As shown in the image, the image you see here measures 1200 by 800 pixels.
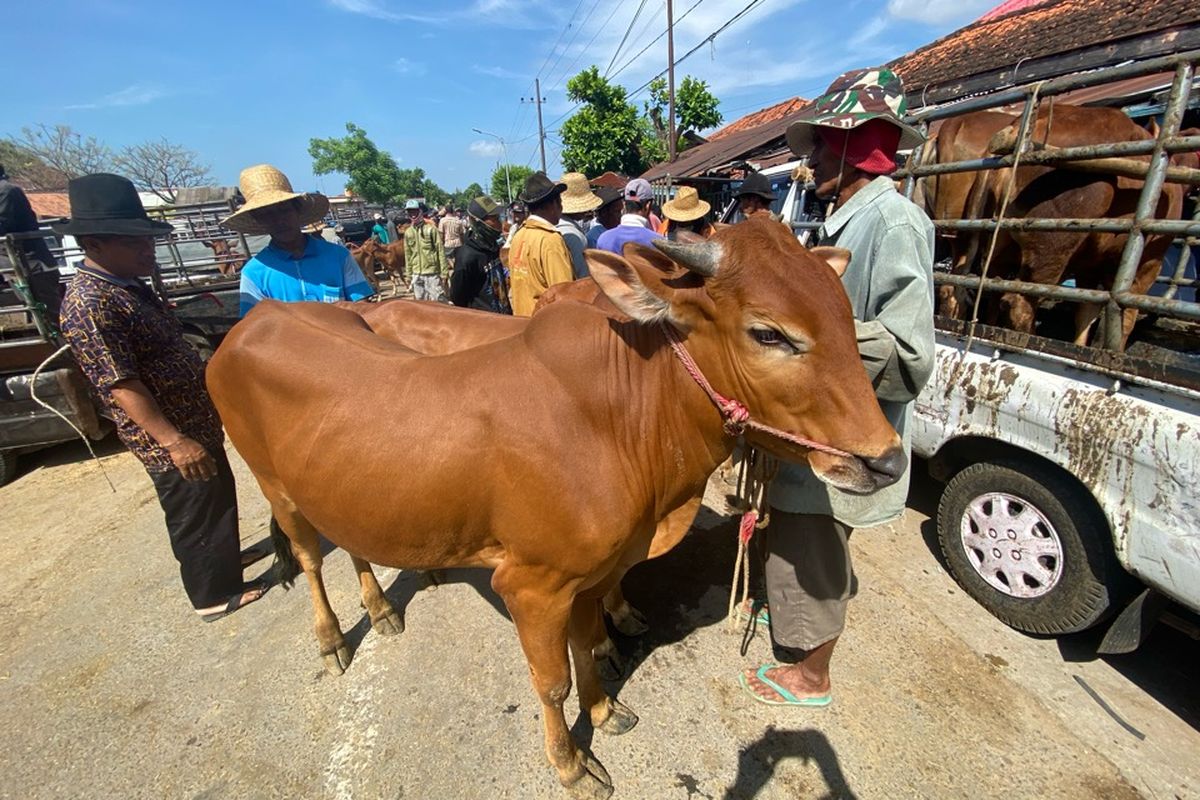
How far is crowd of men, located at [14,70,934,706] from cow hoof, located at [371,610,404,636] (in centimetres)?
100

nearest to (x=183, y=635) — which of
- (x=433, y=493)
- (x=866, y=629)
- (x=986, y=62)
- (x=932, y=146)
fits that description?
(x=433, y=493)

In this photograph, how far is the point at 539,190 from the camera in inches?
205

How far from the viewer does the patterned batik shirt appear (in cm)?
259

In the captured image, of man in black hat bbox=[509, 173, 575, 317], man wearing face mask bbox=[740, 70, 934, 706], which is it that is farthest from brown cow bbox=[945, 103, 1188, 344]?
man in black hat bbox=[509, 173, 575, 317]

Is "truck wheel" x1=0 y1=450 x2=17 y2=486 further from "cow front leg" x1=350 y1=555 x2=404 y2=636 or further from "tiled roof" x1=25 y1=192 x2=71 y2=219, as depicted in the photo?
"tiled roof" x1=25 y1=192 x2=71 y2=219

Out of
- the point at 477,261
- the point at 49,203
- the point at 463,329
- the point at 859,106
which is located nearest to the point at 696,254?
the point at 859,106

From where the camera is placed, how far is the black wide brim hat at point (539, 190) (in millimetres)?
5102

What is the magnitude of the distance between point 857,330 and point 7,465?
7.23 metres

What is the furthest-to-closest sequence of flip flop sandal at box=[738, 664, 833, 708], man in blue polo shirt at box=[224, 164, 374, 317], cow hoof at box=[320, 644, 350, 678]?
man in blue polo shirt at box=[224, 164, 374, 317] < cow hoof at box=[320, 644, 350, 678] < flip flop sandal at box=[738, 664, 833, 708]

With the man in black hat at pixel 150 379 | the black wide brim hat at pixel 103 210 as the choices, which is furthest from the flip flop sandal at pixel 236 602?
the black wide brim hat at pixel 103 210

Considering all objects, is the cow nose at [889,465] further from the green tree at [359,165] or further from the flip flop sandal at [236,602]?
the green tree at [359,165]

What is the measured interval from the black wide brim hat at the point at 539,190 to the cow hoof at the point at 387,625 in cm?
377

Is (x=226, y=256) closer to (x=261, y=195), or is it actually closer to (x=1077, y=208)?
(x=261, y=195)

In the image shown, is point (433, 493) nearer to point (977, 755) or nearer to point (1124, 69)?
point (977, 755)
